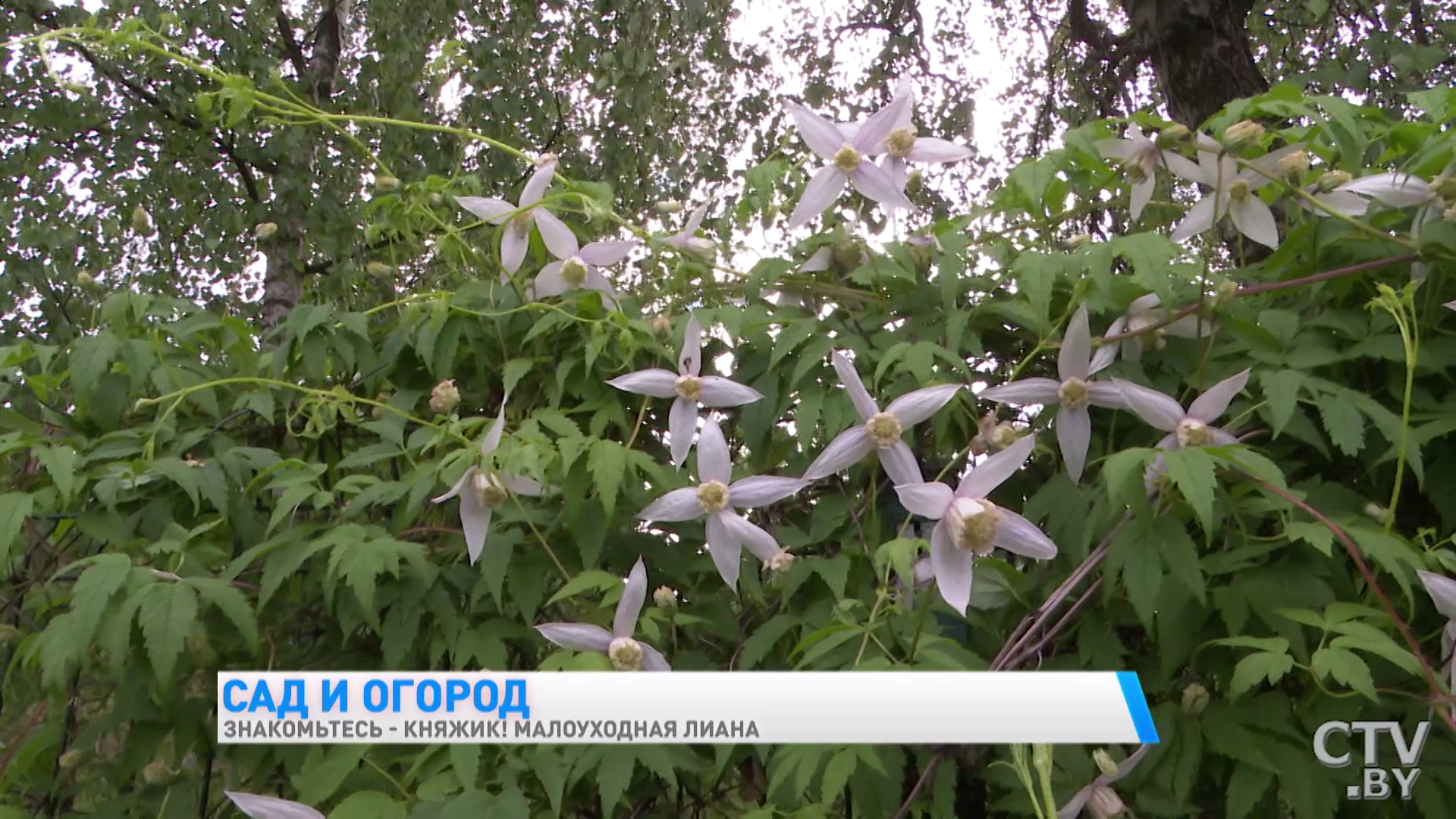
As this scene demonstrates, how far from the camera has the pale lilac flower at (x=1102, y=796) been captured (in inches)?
36.2

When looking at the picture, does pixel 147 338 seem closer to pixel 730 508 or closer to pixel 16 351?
pixel 16 351

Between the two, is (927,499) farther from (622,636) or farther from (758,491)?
(622,636)

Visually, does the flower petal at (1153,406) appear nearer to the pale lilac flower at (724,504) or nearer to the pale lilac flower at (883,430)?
the pale lilac flower at (883,430)

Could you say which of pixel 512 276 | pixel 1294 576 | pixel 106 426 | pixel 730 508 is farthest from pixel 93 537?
pixel 1294 576

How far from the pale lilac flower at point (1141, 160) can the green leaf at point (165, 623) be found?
101 cm

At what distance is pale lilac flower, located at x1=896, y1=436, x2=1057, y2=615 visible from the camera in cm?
98

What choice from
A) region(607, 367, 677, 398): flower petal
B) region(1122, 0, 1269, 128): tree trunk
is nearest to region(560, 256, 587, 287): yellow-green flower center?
region(607, 367, 677, 398): flower petal

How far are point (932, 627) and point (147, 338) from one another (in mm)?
957

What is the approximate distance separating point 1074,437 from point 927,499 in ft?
0.66

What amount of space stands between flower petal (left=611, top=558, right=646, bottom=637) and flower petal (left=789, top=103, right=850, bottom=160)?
1.61 ft

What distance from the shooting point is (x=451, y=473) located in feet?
3.59

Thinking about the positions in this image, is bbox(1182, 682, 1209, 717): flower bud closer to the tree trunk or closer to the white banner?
the white banner

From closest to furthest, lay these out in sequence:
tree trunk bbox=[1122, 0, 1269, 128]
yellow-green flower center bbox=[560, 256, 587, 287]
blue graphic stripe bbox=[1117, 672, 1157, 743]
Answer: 1. blue graphic stripe bbox=[1117, 672, 1157, 743]
2. yellow-green flower center bbox=[560, 256, 587, 287]
3. tree trunk bbox=[1122, 0, 1269, 128]

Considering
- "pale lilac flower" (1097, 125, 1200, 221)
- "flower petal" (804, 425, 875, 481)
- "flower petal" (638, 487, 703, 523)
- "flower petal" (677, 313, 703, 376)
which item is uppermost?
"pale lilac flower" (1097, 125, 1200, 221)
